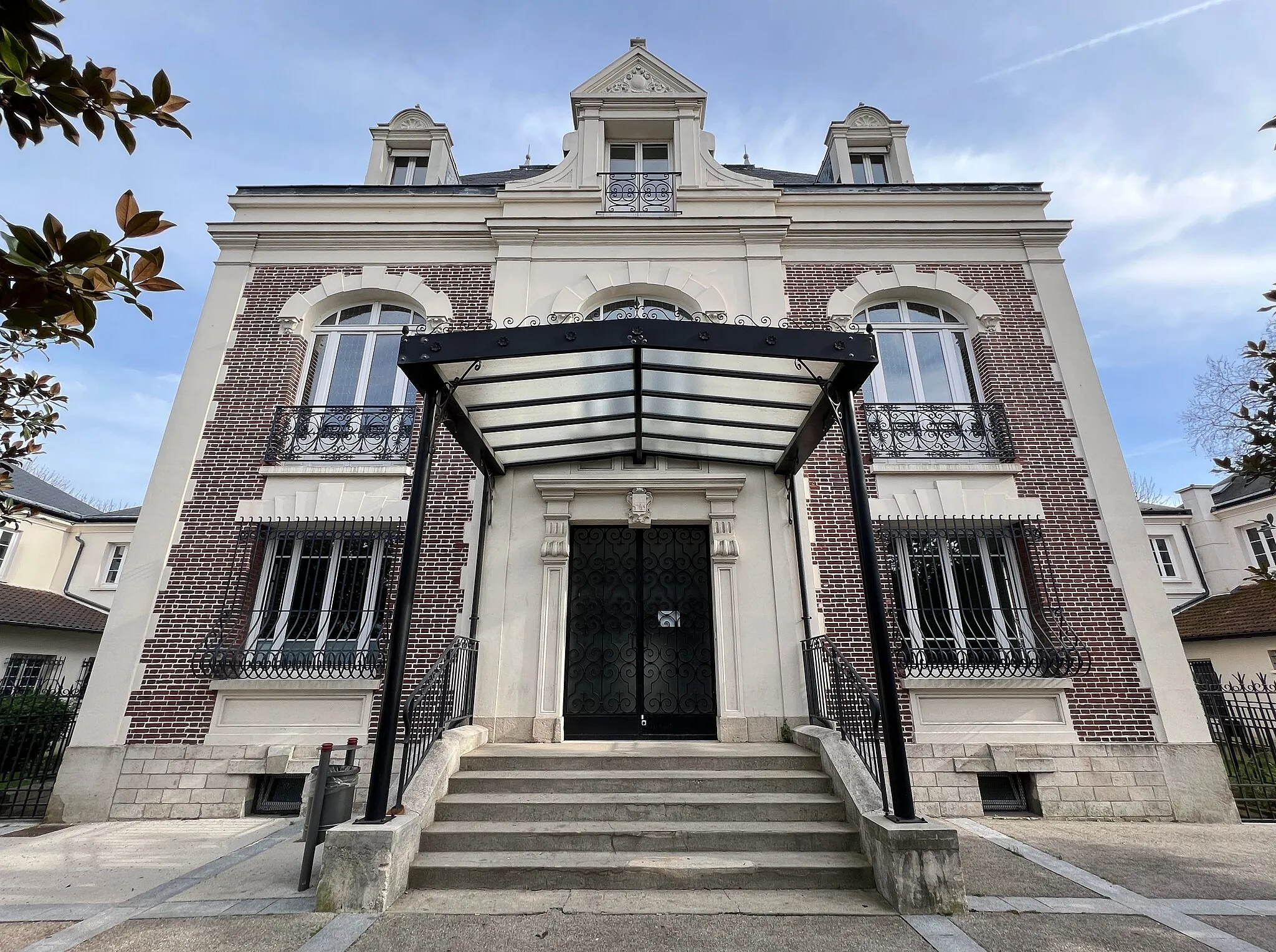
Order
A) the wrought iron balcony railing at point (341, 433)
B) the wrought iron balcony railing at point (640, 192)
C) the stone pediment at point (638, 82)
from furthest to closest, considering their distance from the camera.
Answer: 1. the stone pediment at point (638, 82)
2. the wrought iron balcony railing at point (640, 192)
3. the wrought iron balcony railing at point (341, 433)

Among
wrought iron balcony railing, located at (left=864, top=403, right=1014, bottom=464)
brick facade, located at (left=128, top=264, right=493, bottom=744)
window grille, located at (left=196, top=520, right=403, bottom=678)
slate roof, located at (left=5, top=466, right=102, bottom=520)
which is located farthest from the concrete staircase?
slate roof, located at (left=5, top=466, right=102, bottom=520)

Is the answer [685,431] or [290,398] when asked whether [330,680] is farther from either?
[685,431]

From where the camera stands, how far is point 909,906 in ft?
12.0

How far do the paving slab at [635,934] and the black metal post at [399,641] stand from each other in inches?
29.6

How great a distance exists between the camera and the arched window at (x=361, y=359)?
A: 8195 mm

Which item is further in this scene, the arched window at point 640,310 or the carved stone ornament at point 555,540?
the arched window at point 640,310

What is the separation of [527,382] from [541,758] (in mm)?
3490

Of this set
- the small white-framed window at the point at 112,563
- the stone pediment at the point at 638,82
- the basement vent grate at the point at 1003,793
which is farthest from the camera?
the small white-framed window at the point at 112,563

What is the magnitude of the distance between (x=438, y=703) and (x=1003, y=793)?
6107mm

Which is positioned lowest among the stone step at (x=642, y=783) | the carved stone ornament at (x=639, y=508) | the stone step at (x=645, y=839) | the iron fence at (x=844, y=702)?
the stone step at (x=645, y=839)

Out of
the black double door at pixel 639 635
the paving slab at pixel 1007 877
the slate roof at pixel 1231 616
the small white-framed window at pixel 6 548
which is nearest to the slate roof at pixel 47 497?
the small white-framed window at pixel 6 548

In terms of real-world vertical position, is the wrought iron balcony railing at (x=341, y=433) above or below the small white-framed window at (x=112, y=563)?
below

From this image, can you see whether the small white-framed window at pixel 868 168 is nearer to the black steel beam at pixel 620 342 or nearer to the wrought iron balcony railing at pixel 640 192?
the wrought iron balcony railing at pixel 640 192

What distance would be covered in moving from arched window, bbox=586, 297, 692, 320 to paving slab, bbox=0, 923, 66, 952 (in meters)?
7.49
